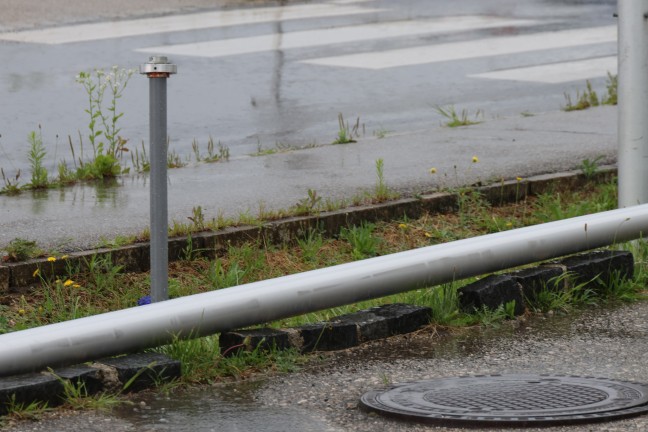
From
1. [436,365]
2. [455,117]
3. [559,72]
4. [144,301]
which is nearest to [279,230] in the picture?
[144,301]

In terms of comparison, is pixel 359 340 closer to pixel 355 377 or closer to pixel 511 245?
pixel 355 377

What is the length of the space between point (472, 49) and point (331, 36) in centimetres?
145

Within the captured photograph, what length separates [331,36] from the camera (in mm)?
13477

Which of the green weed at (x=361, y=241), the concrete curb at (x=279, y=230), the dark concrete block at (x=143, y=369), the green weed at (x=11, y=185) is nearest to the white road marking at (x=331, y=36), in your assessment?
the green weed at (x=11, y=185)

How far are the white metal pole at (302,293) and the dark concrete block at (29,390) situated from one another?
Answer: 4 cm

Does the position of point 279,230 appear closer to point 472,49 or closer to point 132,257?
point 132,257

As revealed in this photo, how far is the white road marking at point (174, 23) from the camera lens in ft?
41.9

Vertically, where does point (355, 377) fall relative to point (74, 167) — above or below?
below

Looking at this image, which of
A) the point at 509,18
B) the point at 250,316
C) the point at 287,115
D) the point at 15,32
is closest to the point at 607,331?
the point at 250,316

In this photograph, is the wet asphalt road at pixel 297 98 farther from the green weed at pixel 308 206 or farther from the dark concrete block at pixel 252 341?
the dark concrete block at pixel 252 341

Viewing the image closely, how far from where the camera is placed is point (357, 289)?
4859 millimetres

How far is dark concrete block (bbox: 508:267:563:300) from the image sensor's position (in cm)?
537

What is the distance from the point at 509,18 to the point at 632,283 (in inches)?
377

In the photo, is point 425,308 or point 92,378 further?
point 425,308
